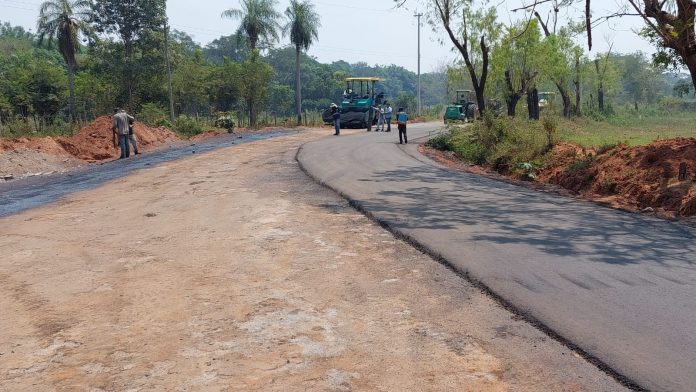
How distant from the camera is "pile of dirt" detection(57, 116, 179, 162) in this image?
23.0 meters

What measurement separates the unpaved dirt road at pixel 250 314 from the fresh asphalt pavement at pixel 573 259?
0.38 metres

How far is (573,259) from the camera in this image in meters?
7.43

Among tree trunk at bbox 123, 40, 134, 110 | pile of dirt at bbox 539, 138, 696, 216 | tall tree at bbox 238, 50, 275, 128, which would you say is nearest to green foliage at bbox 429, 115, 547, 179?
pile of dirt at bbox 539, 138, 696, 216

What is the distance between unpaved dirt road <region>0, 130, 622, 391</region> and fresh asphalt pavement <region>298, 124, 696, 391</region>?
38cm

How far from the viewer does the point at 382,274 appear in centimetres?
701

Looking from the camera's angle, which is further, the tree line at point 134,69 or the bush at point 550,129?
the tree line at point 134,69

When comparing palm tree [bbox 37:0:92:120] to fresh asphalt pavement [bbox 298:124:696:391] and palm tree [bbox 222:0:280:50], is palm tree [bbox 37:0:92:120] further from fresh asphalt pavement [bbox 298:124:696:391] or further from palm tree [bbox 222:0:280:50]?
fresh asphalt pavement [bbox 298:124:696:391]

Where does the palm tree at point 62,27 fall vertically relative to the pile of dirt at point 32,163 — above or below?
above

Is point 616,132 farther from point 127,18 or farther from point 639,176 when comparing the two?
point 127,18

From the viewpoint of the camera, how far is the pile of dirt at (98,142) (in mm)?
23017

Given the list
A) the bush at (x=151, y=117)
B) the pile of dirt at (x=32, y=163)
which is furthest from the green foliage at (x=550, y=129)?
the bush at (x=151, y=117)

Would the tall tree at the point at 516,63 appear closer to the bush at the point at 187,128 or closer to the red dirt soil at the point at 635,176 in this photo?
the bush at the point at 187,128

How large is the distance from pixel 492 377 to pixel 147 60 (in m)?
46.1

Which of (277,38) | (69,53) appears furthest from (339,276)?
(277,38)
